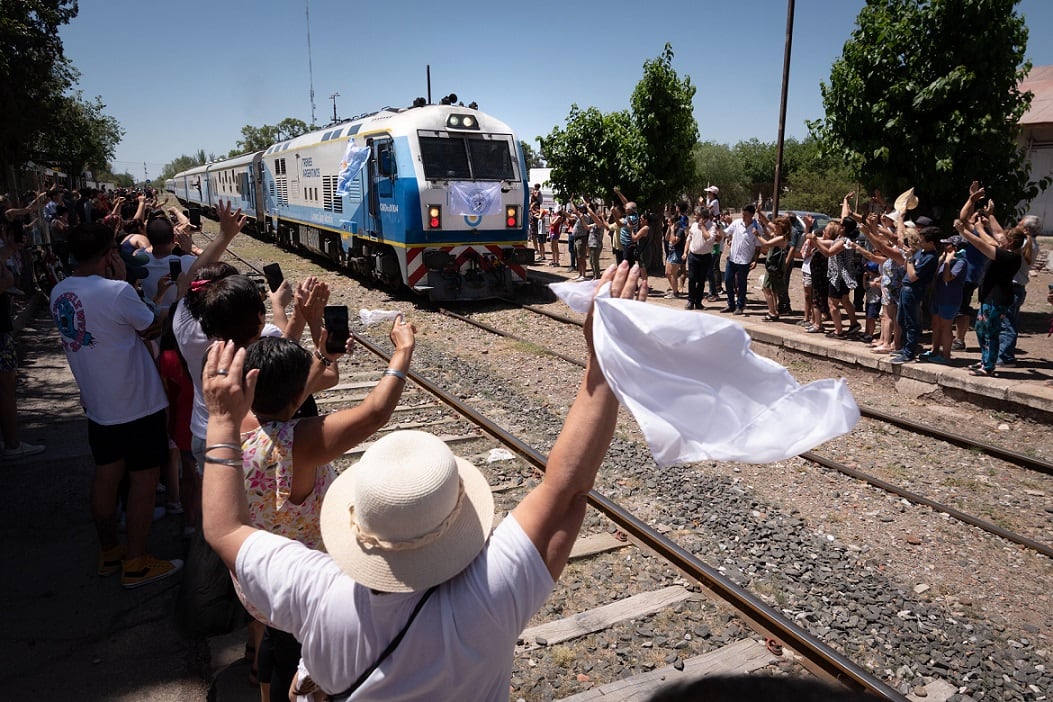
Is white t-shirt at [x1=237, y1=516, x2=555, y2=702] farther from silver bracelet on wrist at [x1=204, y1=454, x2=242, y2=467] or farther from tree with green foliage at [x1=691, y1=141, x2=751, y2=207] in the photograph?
tree with green foliage at [x1=691, y1=141, x2=751, y2=207]

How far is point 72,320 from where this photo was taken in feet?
12.0

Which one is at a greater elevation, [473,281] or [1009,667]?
[473,281]

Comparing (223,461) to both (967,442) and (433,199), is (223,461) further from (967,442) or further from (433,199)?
(433,199)

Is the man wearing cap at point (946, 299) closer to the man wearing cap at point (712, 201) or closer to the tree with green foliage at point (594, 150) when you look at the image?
the man wearing cap at point (712, 201)

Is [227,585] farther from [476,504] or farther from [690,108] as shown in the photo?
[690,108]

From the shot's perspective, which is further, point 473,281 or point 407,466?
point 473,281

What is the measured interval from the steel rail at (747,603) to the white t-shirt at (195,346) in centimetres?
257

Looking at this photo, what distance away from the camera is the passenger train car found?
11.9 meters

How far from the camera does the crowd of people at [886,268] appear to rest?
7.45 meters

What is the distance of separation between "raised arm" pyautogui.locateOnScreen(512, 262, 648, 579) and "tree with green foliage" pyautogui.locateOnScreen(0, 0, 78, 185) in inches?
640

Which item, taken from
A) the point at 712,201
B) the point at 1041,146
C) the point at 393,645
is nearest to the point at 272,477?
the point at 393,645

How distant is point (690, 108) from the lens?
15.0 meters

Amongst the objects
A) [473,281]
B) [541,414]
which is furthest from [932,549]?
[473,281]

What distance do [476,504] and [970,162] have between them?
10.4 m
